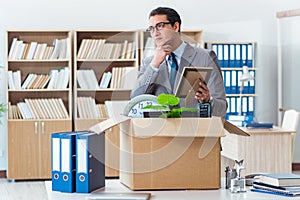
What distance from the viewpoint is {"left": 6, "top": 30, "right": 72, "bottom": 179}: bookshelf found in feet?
25.1

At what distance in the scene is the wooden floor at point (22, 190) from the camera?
261 inches

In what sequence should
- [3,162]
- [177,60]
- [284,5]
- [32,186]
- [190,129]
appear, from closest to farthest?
[190,129] → [177,60] → [32,186] → [3,162] → [284,5]

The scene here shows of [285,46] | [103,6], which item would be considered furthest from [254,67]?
[103,6]

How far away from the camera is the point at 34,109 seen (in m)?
7.73

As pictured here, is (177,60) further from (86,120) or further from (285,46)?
(285,46)

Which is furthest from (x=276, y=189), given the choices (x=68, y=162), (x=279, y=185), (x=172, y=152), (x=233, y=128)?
(x=68, y=162)

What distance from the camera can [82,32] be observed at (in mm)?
7988

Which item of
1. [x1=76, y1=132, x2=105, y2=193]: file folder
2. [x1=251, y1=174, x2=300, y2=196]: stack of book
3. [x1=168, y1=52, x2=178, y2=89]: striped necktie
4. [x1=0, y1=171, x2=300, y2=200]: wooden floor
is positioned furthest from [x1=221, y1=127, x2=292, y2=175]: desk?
[x1=76, y1=132, x2=105, y2=193]: file folder

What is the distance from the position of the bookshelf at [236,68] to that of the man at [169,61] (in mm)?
4932

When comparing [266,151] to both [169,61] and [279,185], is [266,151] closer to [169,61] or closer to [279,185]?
[169,61]

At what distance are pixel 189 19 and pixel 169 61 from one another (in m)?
5.25

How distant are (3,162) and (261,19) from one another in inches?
149

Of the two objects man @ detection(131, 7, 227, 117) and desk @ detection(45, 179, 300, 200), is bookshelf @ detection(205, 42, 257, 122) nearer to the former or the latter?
man @ detection(131, 7, 227, 117)

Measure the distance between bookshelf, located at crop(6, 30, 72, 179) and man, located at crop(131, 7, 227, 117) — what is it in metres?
4.71
